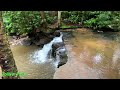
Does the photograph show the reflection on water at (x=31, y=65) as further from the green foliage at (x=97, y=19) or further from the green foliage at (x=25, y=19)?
the green foliage at (x=97, y=19)

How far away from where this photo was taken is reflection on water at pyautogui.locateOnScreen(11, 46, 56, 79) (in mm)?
7121

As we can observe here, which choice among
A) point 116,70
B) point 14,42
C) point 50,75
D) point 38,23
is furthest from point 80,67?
point 14,42

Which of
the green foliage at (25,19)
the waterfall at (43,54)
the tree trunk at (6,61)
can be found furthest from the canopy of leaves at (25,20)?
the tree trunk at (6,61)

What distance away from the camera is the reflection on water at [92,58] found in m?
5.03

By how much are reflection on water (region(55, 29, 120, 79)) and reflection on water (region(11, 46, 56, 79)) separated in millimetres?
1152

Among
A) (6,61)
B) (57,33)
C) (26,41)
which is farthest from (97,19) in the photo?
(6,61)

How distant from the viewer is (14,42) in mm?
11562

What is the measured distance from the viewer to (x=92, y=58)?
6.25 m

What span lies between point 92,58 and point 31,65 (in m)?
2.95

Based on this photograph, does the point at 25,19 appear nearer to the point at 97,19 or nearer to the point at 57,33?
the point at 57,33

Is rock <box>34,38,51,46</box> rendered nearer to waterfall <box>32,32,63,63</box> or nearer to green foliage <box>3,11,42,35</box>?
waterfall <box>32,32,63,63</box>

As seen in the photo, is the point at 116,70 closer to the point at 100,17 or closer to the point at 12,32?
the point at 100,17
